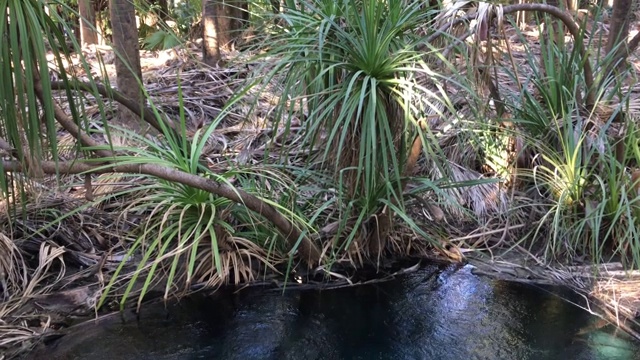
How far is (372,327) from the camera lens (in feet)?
10.7

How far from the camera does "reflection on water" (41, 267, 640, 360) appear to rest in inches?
117

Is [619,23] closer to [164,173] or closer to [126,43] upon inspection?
[164,173]

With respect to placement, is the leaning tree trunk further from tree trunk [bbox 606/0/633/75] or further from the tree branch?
tree trunk [bbox 606/0/633/75]

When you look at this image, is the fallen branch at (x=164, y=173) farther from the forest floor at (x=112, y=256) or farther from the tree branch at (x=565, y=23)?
the tree branch at (x=565, y=23)

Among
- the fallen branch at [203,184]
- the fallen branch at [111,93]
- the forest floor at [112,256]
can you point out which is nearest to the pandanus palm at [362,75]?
the fallen branch at [203,184]

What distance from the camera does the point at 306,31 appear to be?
310 centimetres

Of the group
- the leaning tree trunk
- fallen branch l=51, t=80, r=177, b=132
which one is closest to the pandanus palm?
fallen branch l=51, t=80, r=177, b=132

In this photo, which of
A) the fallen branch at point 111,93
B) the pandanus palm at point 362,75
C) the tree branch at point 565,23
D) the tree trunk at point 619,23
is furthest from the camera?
the tree trunk at point 619,23

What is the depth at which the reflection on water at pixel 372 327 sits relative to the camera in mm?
2969

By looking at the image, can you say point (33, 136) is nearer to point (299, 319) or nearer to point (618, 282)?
point (299, 319)

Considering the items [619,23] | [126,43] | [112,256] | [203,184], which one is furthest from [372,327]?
[619,23]

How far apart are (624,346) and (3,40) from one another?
3.14 m

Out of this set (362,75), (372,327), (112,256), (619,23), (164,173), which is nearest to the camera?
(164,173)

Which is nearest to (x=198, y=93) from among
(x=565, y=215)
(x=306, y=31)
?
(x=306, y=31)
